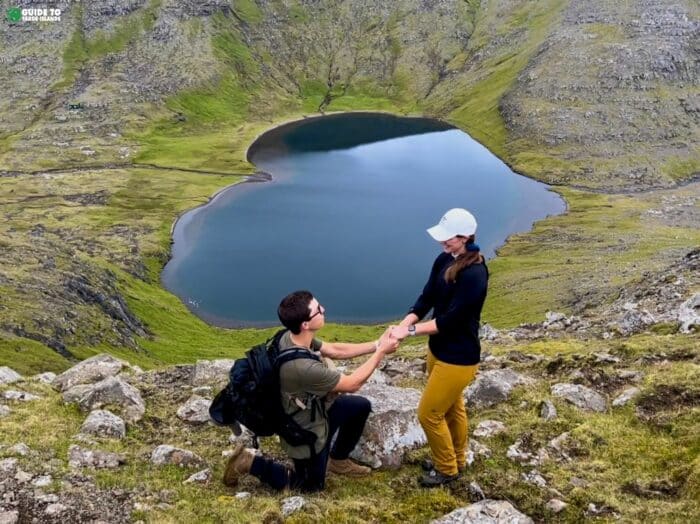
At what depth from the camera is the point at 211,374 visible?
20.4 meters

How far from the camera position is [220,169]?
524 feet

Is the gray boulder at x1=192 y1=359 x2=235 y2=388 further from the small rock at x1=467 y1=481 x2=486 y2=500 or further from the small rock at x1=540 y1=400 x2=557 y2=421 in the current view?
the small rock at x1=540 y1=400 x2=557 y2=421

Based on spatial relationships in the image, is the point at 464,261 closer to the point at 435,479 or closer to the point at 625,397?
the point at 435,479

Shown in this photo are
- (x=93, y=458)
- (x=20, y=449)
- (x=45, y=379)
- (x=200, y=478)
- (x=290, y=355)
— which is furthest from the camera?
(x=45, y=379)

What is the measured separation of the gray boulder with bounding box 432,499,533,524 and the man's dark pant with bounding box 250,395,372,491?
2.36m

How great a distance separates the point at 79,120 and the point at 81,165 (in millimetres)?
32757

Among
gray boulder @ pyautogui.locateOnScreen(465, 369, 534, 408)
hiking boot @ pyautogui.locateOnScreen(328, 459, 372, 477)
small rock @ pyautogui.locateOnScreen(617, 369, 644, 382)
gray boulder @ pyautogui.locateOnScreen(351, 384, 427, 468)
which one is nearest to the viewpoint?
hiking boot @ pyautogui.locateOnScreen(328, 459, 372, 477)

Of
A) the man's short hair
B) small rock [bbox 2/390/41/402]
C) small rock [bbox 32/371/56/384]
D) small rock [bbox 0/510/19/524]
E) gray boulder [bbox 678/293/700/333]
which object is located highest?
the man's short hair

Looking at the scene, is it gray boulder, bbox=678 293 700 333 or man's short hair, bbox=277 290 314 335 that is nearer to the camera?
man's short hair, bbox=277 290 314 335

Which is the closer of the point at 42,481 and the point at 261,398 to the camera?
the point at 261,398

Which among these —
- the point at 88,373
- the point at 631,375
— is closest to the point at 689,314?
the point at 631,375

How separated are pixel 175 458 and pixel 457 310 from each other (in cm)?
759

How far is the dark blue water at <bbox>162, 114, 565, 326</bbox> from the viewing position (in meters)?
87.9

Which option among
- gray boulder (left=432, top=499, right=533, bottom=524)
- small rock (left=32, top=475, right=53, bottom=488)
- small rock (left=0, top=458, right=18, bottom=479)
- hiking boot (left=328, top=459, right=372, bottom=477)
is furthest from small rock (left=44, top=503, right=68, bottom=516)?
gray boulder (left=432, top=499, right=533, bottom=524)
